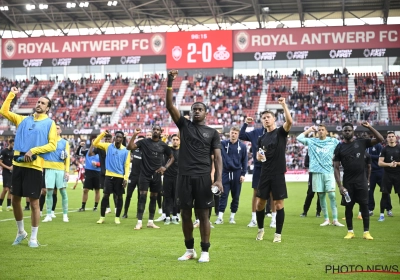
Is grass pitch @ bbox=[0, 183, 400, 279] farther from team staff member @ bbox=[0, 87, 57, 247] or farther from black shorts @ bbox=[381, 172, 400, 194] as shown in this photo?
black shorts @ bbox=[381, 172, 400, 194]

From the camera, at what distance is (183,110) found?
5197 centimetres

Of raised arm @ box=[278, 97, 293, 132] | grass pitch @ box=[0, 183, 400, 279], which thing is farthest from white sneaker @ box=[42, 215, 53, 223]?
raised arm @ box=[278, 97, 293, 132]

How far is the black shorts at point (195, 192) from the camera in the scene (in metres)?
8.31

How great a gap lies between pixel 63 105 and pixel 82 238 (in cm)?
4631

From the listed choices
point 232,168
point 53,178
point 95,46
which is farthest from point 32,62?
point 232,168

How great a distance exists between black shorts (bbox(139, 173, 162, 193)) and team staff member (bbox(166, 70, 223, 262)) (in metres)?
4.84

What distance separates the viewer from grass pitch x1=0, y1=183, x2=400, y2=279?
7.24 metres

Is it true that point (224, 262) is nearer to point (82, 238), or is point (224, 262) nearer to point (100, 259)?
point (100, 259)

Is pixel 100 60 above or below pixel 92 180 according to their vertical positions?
above

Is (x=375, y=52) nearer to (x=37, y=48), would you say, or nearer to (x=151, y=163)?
(x=37, y=48)

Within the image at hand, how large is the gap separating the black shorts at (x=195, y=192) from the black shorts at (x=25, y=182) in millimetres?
2638

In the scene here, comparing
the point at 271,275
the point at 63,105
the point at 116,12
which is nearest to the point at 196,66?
the point at 116,12

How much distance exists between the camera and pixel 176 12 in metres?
51.3

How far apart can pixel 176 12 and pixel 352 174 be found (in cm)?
4221
